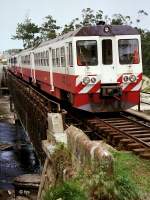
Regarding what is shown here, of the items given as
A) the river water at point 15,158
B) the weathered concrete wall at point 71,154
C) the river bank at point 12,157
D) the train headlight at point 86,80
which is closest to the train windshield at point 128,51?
the train headlight at point 86,80

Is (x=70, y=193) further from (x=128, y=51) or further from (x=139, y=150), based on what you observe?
(x=128, y=51)

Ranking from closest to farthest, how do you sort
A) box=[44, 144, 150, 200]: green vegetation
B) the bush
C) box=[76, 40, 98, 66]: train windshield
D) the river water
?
box=[44, 144, 150, 200]: green vegetation → the bush → box=[76, 40, 98, 66]: train windshield → the river water

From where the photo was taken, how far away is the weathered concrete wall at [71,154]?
8.44m

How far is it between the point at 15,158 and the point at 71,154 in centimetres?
1946

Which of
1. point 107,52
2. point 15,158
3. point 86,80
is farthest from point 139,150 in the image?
point 15,158

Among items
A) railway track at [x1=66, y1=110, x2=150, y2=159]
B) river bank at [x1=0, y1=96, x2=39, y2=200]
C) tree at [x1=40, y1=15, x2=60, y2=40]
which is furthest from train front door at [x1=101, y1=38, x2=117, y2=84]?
Answer: tree at [x1=40, y1=15, x2=60, y2=40]

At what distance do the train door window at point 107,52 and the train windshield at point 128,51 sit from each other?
1.07ft

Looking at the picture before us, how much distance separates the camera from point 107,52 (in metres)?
17.2

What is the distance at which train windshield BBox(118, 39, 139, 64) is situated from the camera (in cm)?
1723

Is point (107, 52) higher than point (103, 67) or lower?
higher

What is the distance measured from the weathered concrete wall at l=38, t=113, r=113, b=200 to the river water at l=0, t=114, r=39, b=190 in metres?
8.58

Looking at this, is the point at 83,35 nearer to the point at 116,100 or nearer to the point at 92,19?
the point at 116,100

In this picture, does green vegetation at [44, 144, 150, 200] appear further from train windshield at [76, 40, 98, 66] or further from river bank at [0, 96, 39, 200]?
river bank at [0, 96, 39, 200]

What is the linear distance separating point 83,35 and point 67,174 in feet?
23.6
